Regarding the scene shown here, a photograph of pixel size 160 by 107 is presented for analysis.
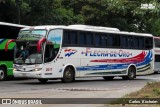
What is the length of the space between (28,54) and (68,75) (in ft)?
9.33

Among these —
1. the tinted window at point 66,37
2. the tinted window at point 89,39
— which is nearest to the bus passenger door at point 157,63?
the tinted window at point 89,39

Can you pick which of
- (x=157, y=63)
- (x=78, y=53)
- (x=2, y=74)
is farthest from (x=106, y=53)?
(x=157, y=63)

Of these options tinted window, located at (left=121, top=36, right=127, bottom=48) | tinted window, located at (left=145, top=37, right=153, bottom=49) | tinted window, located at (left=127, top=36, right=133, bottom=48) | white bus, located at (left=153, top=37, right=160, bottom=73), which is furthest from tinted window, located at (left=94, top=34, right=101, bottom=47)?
white bus, located at (left=153, top=37, right=160, bottom=73)

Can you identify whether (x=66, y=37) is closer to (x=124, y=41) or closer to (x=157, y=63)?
(x=124, y=41)

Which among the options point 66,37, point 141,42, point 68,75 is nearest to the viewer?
point 66,37

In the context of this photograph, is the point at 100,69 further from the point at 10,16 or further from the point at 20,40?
the point at 10,16

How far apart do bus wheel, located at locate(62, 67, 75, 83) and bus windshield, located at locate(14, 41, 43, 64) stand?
208cm

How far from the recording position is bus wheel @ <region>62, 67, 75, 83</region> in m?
26.9

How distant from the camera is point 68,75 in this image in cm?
2711

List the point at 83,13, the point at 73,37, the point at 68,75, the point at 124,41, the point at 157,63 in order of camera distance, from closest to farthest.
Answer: the point at 68,75, the point at 73,37, the point at 124,41, the point at 157,63, the point at 83,13

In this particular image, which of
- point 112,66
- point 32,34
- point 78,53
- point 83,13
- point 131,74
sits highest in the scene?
point 83,13

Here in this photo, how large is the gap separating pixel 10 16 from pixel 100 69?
1398 centimetres

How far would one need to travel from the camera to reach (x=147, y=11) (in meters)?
15.7

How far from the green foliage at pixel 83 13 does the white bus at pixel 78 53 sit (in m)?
2.29
